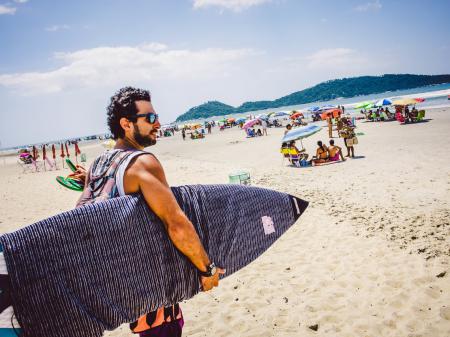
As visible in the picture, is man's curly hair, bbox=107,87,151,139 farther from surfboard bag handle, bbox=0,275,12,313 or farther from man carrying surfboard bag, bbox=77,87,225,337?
surfboard bag handle, bbox=0,275,12,313

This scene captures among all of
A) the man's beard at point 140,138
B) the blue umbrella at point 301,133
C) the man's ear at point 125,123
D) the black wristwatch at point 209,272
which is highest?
the man's ear at point 125,123

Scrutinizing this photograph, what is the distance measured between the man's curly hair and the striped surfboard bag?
1.60 ft

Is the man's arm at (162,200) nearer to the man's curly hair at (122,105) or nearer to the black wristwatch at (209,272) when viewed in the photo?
the black wristwatch at (209,272)

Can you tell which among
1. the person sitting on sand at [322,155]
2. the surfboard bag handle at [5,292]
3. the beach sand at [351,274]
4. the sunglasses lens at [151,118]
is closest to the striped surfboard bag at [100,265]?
the surfboard bag handle at [5,292]

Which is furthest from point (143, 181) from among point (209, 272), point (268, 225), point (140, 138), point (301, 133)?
point (301, 133)

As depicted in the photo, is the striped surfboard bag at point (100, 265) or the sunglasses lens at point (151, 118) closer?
the striped surfboard bag at point (100, 265)

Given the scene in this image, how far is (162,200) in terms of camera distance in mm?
1490

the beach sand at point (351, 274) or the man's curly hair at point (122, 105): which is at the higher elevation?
the man's curly hair at point (122, 105)

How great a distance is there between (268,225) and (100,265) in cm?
126

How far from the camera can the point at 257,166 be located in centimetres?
1409

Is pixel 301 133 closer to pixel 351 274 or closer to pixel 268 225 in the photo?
pixel 351 274

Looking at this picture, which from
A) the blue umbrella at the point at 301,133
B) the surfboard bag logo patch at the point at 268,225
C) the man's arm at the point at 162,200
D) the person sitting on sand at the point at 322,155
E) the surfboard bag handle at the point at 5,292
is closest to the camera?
the surfboard bag handle at the point at 5,292

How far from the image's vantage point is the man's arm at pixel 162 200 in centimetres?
148

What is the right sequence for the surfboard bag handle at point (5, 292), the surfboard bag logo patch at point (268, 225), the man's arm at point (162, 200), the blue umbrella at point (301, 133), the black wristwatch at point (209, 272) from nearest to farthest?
the surfboard bag handle at point (5, 292) → the man's arm at point (162, 200) → the black wristwatch at point (209, 272) → the surfboard bag logo patch at point (268, 225) → the blue umbrella at point (301, 133)
